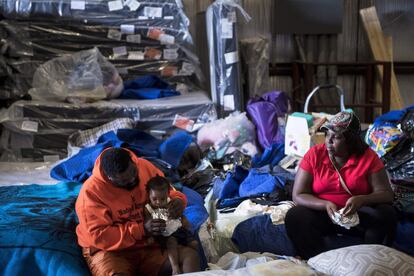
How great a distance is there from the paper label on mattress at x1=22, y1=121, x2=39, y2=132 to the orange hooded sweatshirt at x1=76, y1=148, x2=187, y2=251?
217 cm

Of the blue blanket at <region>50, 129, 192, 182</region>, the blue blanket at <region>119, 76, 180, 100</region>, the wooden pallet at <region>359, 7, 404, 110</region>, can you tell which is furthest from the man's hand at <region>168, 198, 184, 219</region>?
the wooden pallet at <region>359, 7, 404, 110</region>

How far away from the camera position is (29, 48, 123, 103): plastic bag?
13.2 ft

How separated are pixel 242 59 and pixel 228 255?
3.07 m

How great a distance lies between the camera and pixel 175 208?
1863 mm

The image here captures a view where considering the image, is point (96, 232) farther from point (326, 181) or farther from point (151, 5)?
point (151, 5)

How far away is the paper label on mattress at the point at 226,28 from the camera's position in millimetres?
3936

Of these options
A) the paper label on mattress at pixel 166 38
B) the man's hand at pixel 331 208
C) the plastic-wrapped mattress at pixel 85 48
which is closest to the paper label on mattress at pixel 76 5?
Answer: the plastic-wrapped mattress at pixel 85 48

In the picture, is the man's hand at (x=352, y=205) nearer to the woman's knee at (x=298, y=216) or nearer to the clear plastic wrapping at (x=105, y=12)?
the woman's knee at (x=298, y=216)

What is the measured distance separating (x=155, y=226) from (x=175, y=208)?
0.38ft

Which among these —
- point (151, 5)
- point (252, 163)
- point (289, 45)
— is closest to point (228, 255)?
point (252, 163)

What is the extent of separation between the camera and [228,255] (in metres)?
2.13

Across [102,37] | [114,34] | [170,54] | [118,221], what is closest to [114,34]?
[114,34]

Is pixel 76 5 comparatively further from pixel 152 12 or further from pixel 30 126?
pixel 30 126

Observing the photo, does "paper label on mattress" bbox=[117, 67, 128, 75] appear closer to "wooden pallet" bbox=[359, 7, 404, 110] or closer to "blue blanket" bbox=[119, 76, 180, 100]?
"blue blanket" bbox=[119, 76, 180, 100]
